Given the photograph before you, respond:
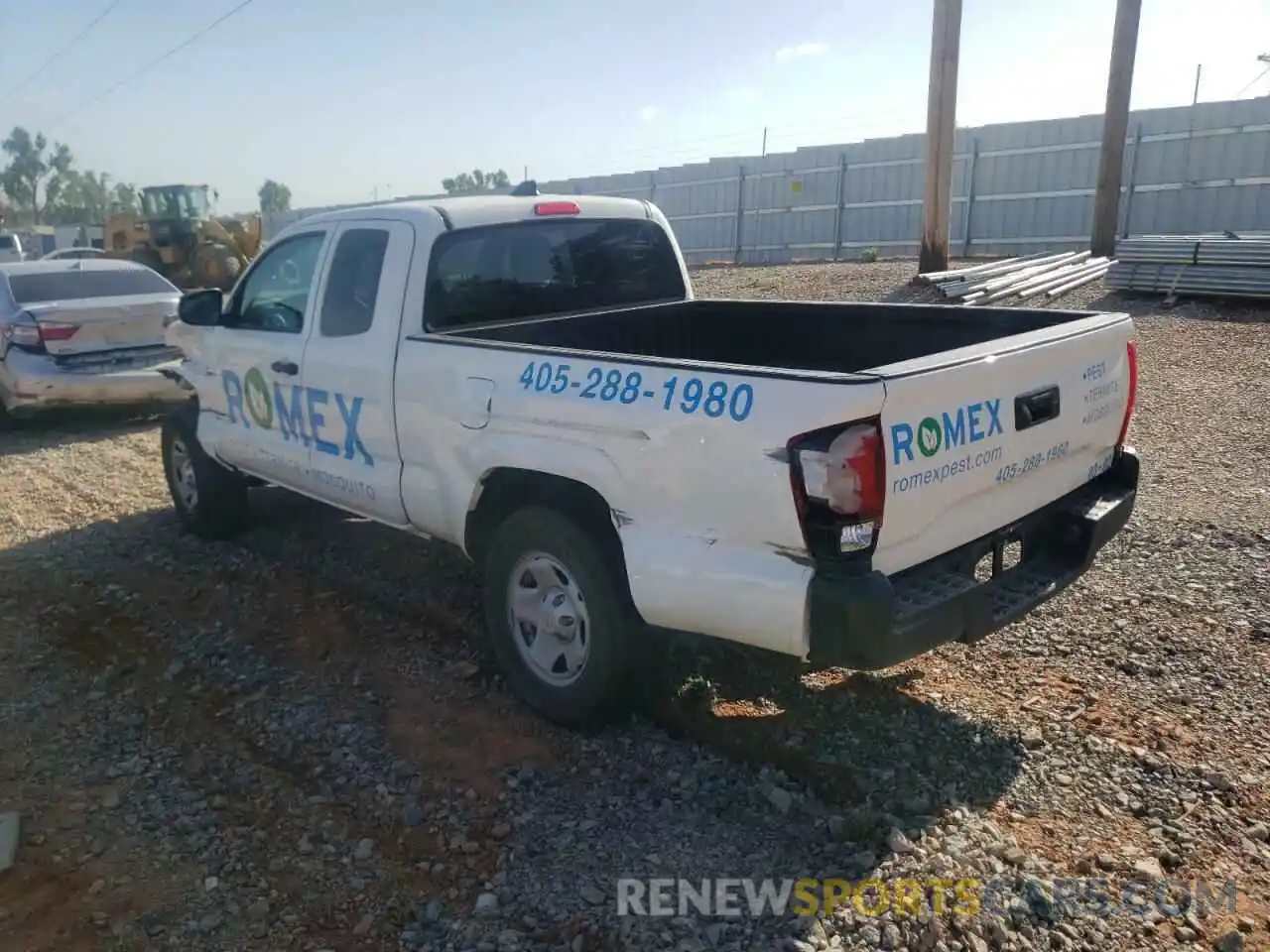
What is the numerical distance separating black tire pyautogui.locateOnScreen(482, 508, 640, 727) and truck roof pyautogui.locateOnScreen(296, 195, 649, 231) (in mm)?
1533

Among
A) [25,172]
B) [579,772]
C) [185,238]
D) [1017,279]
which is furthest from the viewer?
[25,172]

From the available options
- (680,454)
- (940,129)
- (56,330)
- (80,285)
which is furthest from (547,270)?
(940,129)

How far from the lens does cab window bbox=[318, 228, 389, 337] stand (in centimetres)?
461

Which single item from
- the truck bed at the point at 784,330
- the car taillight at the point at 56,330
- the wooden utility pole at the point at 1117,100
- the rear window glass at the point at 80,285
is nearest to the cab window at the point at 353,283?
the truck bed at the point at 784,330

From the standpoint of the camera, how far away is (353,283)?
4746mm

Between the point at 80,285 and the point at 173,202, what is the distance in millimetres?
17248

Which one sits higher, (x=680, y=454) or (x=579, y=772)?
(x=680, y=454)

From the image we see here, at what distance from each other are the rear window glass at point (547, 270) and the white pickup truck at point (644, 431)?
0.04 feet

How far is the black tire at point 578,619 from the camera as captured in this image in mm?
3568

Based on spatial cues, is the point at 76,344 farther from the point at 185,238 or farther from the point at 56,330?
the point at 185,238

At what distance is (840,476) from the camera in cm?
287

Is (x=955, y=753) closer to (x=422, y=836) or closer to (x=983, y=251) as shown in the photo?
(x=422, y=836)

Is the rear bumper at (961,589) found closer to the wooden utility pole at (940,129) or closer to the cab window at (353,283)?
the cab window at (353,283)

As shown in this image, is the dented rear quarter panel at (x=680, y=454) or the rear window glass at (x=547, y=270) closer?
the dented rear quarter panel at (x=680, y=454)
